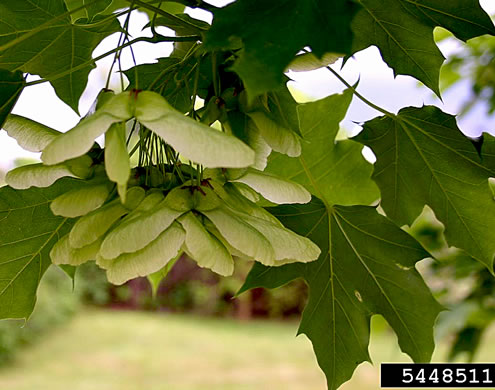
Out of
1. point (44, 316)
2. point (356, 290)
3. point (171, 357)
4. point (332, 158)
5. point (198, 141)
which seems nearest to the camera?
point (198, 141)

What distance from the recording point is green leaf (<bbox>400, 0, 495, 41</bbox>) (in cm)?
72

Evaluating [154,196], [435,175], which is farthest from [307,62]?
[435,175]

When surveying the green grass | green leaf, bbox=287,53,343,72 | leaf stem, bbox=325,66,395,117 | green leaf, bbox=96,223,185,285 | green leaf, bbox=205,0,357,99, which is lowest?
the green grass

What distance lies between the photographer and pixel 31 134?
1.97 ft

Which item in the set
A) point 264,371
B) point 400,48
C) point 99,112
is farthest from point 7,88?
point 264,371

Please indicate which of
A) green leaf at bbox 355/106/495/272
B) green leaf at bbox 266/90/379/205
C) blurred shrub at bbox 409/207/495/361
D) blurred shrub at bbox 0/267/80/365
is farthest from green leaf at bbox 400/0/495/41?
blurred shrub at bbox 0/267/80/365

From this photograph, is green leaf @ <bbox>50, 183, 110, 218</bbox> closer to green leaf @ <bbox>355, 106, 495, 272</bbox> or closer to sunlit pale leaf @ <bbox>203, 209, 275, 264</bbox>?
sunlit pale leaf @ <bbox>203, 209, 275, 264</bbox>

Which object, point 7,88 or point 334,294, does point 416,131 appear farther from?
point 7,88

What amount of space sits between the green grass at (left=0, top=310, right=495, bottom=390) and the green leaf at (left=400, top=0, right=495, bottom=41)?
19.5 ft

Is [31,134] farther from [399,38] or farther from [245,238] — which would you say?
[399,38]

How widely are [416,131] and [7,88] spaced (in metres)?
0.49

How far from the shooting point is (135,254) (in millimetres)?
551

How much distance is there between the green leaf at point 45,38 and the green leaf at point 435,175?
360 millimetres

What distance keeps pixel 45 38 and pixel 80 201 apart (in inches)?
14.2
